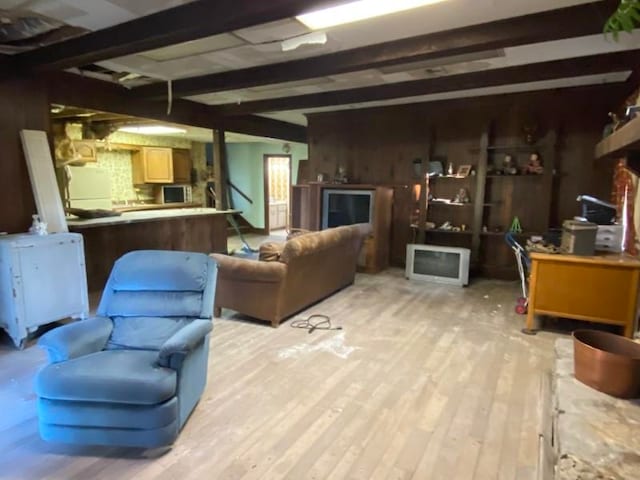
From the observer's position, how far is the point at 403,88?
470 cm

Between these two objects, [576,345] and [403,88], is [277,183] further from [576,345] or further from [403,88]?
[576,345]

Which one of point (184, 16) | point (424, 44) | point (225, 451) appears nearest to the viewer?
point (225, 451)

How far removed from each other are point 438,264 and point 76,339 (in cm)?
452

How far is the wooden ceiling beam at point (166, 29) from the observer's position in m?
2.26

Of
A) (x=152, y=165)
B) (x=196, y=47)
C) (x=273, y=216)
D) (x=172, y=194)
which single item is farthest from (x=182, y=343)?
(x=273, y=216)

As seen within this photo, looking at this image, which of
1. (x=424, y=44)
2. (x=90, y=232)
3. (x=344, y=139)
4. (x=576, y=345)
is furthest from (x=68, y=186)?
(x=576, y=345)

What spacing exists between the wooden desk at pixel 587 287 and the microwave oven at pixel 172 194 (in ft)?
25.2

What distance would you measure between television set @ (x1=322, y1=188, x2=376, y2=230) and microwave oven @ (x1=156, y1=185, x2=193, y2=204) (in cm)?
423

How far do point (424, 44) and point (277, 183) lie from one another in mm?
8218

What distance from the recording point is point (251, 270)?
11.9ft

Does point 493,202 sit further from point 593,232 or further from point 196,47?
point 196,47

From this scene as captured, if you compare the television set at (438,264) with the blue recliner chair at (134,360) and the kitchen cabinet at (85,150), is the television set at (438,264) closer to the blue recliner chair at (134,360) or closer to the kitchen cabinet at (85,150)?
the blue recliner chair at (134,360)

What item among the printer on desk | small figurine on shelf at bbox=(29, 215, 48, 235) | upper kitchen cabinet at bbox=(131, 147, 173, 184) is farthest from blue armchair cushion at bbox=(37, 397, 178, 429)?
upper kitchen cabinet at bbox=(131, 147, 173, 184)

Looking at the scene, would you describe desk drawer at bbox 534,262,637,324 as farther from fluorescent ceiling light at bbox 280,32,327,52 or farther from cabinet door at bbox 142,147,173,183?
cabinet door at bbox 142,147,173,183
